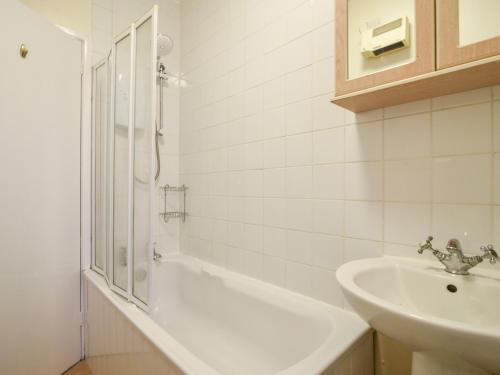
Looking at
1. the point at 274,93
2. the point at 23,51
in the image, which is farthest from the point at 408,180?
the point at 23,51

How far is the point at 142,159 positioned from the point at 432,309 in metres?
1.33

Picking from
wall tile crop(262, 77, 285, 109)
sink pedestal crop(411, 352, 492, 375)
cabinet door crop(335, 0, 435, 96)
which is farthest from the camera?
wall tile crop(262, 77, 285, 109)

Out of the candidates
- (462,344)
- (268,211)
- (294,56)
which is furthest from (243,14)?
(462,344)

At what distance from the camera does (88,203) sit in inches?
75.7

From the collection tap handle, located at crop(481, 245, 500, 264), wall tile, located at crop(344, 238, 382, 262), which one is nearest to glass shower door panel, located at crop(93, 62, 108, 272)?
wall tile, located at crop(344, 238, 382, 262)

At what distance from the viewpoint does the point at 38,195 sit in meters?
1.61

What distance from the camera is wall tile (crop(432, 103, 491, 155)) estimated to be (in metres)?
0.86

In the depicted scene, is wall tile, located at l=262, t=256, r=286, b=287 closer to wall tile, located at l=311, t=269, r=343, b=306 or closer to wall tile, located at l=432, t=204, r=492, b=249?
wall tile, located at l=311, t=269, r=343, b=306

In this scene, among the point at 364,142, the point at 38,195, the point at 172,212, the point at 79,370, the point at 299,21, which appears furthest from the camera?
the point at 172,212

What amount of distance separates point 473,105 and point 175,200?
6.55 ft

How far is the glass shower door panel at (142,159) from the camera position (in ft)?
4.15

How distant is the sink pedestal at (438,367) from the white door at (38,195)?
76.2 inches

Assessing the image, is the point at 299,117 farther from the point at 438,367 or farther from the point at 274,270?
the point at 438,367

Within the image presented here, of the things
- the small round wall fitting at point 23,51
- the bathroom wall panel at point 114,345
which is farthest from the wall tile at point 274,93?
the small round wall fitting at point 23,51
